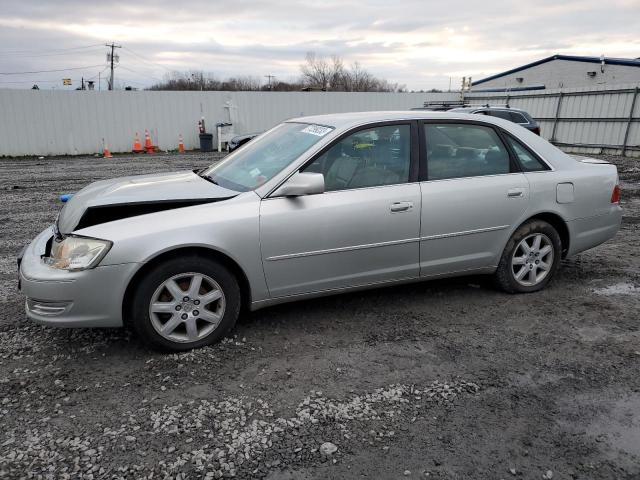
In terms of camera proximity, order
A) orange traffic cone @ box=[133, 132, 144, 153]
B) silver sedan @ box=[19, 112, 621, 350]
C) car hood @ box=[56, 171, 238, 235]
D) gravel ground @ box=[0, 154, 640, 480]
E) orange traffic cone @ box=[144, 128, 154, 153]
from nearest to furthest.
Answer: gravel ground @ box=[0, 154, 640, 480] → silver sedan @ box=[19, 112, 621, 350] → car hood @ box=[56, 171, 238, 235] → orange traffic cone @ box=[133, 132, 144, 153] → orange traffic cone @ box=[144, 128, 154, 153]

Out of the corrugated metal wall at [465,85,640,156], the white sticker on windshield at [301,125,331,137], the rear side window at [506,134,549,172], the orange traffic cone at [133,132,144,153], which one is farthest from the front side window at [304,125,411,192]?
the orange traffic cone at [133,132,144,153]

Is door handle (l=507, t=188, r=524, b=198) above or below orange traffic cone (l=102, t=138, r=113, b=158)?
above

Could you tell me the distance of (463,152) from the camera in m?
4.25

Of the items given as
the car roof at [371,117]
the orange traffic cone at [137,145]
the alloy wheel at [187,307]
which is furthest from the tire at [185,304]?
the orange traffic cone at [137,145]

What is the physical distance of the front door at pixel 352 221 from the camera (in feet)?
11.8

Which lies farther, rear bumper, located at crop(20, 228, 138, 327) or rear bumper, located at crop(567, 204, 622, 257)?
rear bumper, located at crop(567, 204, 622, 257)

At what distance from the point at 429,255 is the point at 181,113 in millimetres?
19205

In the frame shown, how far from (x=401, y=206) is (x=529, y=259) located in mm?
1444

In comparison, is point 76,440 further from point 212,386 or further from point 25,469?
point 212,386

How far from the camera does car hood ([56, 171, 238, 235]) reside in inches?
134

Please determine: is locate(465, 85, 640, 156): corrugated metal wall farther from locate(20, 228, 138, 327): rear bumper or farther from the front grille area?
the front grille area

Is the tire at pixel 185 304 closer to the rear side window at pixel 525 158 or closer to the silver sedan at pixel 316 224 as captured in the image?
the silver sedan at pixel 316 224

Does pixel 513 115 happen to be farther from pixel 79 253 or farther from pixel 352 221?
pixel 79 253

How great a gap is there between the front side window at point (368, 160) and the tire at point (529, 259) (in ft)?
3.97
